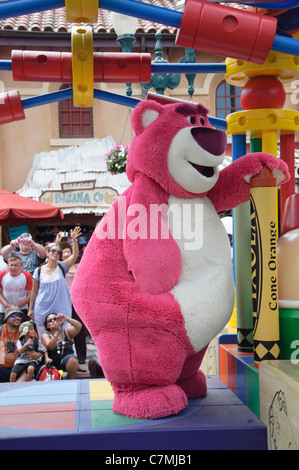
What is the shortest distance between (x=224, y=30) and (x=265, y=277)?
0.86m

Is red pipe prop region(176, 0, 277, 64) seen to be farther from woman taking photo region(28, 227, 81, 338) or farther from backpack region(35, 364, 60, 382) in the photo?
woman taking photo region(28, 227, 81, 338)

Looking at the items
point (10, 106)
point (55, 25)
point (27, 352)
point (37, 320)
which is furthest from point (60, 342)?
point (55, 25)

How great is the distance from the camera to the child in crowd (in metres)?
4.47

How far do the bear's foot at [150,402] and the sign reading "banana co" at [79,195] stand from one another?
9.47 metres

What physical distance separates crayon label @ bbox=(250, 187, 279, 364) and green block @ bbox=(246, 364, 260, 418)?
51 millimetres

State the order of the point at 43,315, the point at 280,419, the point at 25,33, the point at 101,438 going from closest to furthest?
the point at 280,419 < the point at 101,438 < the point at 43,315 < the point at 25,33

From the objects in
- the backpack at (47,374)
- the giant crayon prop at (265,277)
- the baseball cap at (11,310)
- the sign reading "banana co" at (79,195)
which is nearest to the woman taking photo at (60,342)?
the backpack at (47,374)

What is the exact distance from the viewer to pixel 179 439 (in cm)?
182

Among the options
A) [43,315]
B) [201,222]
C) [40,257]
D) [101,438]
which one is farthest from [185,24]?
[40,257]

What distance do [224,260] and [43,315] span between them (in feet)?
11.5

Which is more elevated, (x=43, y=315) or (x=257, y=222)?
(x=257, y=222)

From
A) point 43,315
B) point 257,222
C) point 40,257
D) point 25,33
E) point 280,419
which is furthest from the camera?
point 25,33

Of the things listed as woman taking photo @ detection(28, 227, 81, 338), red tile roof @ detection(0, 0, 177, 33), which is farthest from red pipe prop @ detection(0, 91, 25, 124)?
red tile roof @ detection(0, 0, 177, 33)
